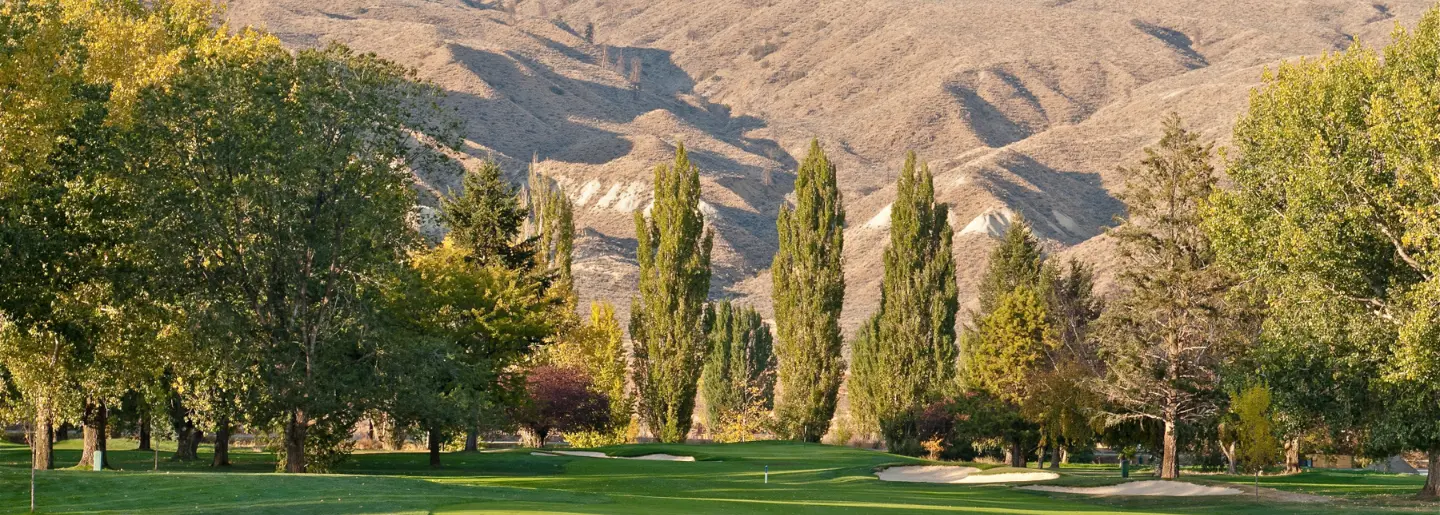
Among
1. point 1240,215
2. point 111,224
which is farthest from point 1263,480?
point 111,224

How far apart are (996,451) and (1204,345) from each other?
30097mm

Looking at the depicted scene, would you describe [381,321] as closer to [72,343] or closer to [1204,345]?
[72,343]

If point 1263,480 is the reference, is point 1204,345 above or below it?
above

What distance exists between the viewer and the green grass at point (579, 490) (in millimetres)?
24766

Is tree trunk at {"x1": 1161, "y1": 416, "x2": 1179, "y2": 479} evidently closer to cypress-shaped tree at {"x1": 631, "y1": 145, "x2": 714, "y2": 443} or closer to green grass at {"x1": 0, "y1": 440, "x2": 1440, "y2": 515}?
green grass at {"x1": 0, "y1": 440, "x2": 1440, "y2": 515}

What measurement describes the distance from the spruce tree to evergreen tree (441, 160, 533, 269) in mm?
17008

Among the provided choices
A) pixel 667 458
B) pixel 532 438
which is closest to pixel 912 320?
pixel 667 458

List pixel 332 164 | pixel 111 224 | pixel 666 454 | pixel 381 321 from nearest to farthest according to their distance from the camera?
pixel 111 224 < pixel 332 164 < pixel 381 321 < pixel 666 454

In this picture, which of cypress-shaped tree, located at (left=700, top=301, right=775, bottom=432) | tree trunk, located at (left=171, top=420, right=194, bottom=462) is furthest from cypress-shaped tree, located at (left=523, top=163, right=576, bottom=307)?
tree trunk, located at (left=171, top=420, right=194, bottom=462)

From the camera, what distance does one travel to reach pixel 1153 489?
42.9 m

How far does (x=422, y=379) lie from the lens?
124ft

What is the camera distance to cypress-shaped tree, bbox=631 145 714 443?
66.3 metres

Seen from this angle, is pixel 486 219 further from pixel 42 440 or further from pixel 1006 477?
pixel 1006 477

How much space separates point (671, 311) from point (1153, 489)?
2951cm
